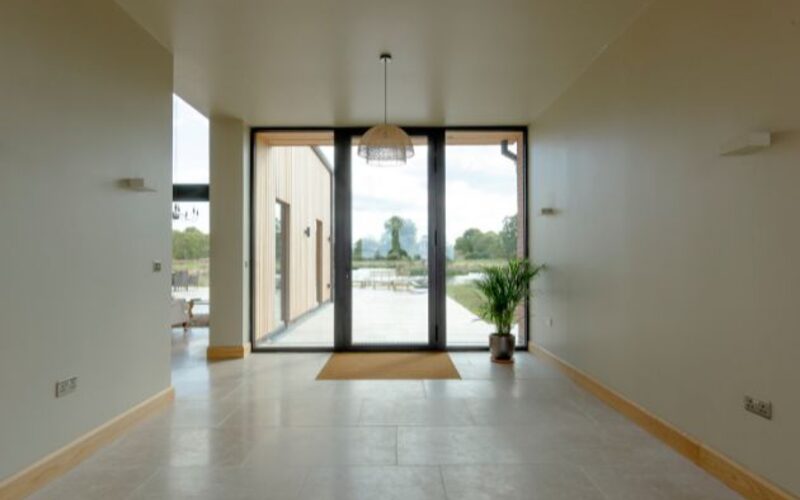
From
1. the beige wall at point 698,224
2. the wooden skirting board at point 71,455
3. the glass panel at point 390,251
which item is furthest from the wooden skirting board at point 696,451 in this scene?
the wooden skirting board at point 71,455

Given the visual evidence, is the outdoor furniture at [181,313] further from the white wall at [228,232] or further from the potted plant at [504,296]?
the potted plant at [504,296]

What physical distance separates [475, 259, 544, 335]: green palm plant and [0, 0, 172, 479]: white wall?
3493 millimetres

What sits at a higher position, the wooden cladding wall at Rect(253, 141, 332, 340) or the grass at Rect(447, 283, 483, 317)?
the wooden cladding wall at Rect(253, 141, 332, 340)

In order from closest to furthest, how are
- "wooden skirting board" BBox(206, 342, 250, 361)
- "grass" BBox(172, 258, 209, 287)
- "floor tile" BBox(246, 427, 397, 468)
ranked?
"floor tile" BBox(246, 427, 397, 468), "wooden skirting board" BBox(206, 342, 250, 361), "grass" BBox(172, 258, 209, 287)

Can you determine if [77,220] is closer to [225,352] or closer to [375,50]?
[375,50]

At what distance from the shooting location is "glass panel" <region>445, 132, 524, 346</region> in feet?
20.9

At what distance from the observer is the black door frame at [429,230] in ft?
20.6

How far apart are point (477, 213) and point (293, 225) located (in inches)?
122

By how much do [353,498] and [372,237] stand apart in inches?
169

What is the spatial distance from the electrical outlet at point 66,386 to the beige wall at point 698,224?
12.6 feet

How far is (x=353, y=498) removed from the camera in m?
2.41

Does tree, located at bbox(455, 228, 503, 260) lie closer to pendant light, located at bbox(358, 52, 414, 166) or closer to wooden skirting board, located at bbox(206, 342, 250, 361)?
pendant light, located at bbox(358, 52, 414, 166)

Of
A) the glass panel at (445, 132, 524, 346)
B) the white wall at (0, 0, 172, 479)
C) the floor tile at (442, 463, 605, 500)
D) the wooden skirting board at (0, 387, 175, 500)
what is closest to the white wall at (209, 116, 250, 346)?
the white wall at (0, 0, 172, 479)

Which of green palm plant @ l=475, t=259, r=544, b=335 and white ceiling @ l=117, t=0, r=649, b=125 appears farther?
green palm plant @ l=475, t=259, r=544, b=335
